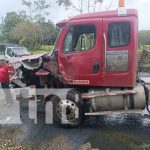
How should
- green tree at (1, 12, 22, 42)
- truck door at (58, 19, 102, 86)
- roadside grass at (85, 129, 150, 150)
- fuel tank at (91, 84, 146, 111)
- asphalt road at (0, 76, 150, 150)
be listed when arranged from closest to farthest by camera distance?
roadside grass at (85, 129, 150, 150), asphalt road at (0, 76, 150, 150), fuel tank at (91, 84, 146, 111), truck door at (58, 19, 102, 86), green tree at (1, 12, 22, 42)

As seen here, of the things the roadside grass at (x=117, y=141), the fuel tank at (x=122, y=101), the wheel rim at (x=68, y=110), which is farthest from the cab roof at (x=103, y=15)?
the roadside grass at (x=117, y=141)

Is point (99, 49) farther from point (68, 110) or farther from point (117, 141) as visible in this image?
point (117, 141)

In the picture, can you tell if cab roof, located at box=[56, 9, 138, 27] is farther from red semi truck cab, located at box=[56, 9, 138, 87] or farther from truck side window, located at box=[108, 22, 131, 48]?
truck side window, located at box=[108, 22, 131, 48]

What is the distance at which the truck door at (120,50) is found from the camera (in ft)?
26.5

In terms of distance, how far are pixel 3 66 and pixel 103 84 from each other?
3.73 metres

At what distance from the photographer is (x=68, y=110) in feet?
27.6

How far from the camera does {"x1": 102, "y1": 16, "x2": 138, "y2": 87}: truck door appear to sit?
808 centimetres

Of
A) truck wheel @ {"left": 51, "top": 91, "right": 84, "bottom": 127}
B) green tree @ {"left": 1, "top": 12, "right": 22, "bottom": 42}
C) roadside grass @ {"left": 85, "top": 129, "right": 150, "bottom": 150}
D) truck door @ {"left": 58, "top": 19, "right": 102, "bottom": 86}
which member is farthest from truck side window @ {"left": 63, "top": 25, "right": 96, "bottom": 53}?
green tree @ {"left": 1, "top": 12, "right": 22, "bottom": 42}

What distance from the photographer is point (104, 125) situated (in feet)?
28.8

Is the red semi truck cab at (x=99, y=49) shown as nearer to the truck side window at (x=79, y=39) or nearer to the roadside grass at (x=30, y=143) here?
the truck side window at (x=79, y=39)

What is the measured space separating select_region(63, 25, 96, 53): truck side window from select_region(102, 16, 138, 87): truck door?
1.39 ft

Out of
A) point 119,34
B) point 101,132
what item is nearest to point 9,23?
point 119,34

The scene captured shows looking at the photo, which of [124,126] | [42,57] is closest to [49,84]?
[42,57]

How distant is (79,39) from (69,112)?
5.87ft
